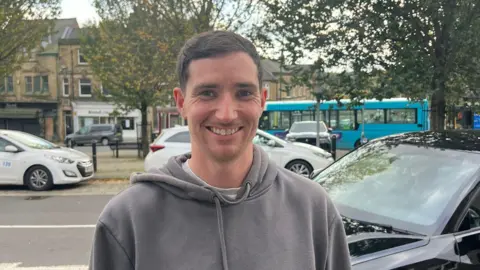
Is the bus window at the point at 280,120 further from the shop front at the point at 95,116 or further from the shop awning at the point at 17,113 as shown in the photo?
the shop awning at the point at 17,113

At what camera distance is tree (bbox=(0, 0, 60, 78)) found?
12828 mm

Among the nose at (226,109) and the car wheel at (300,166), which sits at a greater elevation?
the nose at (226,109)

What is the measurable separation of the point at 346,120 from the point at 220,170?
22489 millimetres

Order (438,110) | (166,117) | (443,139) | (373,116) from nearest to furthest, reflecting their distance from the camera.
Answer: (443,139) < (438,110) < (373,116) < (166,117)

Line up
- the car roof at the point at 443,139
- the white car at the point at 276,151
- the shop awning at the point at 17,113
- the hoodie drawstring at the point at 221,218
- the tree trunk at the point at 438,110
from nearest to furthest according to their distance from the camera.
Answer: the hoodie drawstring at the point at 221,218
the car roof at the point at 443,139
the tree trunk at the point at 438,110
the white car at the point at 276,151
the shop awning at the point at 17,113

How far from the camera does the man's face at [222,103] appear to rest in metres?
1.37

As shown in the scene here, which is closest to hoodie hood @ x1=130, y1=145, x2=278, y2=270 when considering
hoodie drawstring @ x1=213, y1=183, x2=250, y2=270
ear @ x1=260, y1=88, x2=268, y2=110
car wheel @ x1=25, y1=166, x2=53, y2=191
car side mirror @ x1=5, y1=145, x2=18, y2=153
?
hoodie drawstring @ x1=213, y1=183, x2=250, y2=270

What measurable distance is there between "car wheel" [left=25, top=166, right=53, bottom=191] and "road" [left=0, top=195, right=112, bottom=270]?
2.13ft

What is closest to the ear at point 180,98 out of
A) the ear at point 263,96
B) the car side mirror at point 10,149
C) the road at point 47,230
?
the ear at point 263,96

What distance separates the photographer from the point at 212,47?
136cm

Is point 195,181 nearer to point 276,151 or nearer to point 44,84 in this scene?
point 276,151

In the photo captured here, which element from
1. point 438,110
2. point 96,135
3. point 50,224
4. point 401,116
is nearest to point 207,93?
point 50,224

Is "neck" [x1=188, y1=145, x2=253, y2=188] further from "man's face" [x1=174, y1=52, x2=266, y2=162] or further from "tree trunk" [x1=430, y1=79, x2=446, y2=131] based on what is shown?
"tree trunk" [x1=430, y1=79, x2=446, y2=131]

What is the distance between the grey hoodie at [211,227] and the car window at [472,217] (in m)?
1.82
